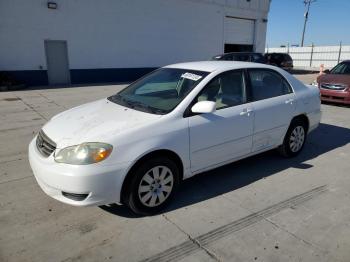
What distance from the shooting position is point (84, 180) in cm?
308

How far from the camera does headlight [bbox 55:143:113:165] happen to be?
3113mm

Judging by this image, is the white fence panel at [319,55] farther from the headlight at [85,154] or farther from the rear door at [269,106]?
the headlight at [85,154]

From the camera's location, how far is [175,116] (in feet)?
11.9

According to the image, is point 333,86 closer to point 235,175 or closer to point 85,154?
point 235,175

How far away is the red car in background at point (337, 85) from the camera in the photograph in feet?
33.0

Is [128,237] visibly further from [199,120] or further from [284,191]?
[284,191]

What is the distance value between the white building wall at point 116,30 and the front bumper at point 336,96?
10686 mm

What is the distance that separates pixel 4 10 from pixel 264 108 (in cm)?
1349

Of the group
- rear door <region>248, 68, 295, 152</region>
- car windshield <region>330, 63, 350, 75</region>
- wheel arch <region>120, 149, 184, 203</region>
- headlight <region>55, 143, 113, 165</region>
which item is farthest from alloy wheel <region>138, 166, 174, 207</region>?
car windshield <region>330, 63, 350, 75</region>

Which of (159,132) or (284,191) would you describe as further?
(284,191)

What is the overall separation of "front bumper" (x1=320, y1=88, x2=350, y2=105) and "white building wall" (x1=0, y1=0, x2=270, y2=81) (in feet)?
35.1

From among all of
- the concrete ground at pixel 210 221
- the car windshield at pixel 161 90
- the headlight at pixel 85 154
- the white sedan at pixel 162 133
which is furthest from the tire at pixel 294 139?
the headlight at pixel 85 154

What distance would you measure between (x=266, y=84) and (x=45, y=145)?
10.4 ft

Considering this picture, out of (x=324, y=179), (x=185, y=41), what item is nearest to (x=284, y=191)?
(x=324, y=179)
